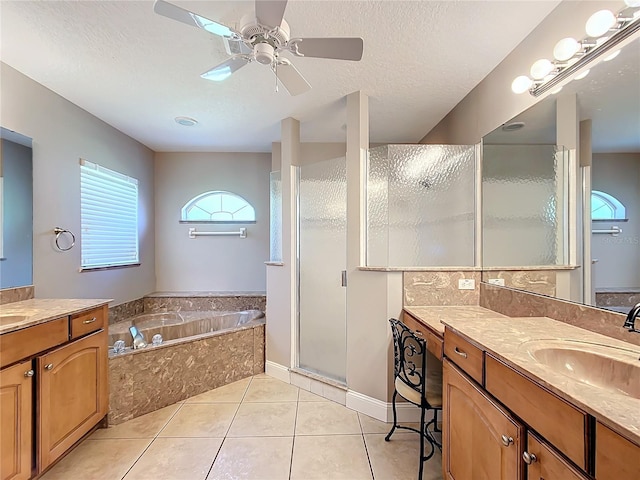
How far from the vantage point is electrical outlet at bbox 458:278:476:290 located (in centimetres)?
223

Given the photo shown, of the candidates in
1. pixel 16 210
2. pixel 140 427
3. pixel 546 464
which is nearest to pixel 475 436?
pixel 546 464

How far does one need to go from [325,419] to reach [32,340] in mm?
1880

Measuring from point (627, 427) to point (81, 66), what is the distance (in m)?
3.11

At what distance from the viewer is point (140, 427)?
2.16 meters

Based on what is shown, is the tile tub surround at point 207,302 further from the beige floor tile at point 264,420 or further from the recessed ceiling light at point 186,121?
the recessed ceiling light at point 186,121

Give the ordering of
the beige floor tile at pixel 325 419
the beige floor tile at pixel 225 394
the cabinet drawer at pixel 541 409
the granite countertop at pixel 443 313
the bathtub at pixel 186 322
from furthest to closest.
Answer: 1. the bathtub at pixel 186 322
2. the beige floor tile at pixel 225 394
3. the beige floor tile at pixel 325 419
4. the granite countertop at pixel 443 313
5. the cabinet drawer at pixel 541 409

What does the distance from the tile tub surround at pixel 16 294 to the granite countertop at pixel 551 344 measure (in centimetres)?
283

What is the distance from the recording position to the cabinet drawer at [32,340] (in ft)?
4.58

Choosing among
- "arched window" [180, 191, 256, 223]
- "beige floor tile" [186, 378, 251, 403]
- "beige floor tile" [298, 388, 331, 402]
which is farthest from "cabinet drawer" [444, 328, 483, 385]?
"arched window" [180, 191, 256, 223]

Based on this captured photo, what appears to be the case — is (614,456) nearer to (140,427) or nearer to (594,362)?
(594,362)

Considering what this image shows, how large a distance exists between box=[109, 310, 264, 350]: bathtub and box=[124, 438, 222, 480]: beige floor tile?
1.18 m

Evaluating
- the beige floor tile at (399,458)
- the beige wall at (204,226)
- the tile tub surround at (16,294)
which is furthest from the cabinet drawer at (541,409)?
the beige wall at (204,226)

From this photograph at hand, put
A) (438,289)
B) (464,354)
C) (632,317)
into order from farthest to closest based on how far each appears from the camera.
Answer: (438,289) < (464,354) < (632,317)

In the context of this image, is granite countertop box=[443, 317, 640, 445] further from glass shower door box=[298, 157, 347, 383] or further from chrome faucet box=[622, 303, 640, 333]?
glass shower door box=[298, 157, 347, 383]
